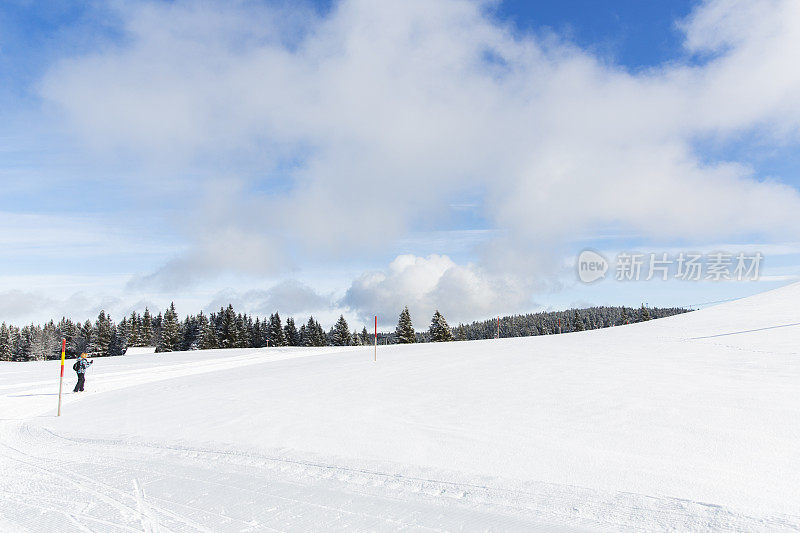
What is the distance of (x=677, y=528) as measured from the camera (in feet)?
14.0

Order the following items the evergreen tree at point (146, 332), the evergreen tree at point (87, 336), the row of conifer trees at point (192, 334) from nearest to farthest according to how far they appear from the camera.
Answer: the row of conifer trees at point (192, 334) < the evergreen tree at point (146, 332) < the evergreen tree at point (87, 336)

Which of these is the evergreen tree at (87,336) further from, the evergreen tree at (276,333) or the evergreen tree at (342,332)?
the evergreen tree at (342,332)

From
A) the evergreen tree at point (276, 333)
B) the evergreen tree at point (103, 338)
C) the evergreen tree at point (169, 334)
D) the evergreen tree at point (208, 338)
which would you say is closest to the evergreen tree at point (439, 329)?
the evergreen tree at point (276, 333)

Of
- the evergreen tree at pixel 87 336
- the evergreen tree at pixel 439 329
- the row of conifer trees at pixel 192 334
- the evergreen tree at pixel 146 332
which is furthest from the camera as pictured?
the evergreen tree at pixel 87 336

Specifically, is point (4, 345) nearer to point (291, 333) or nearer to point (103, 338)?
point (103, 338)

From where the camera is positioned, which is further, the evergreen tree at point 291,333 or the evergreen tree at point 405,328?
the evergreen tree at point 291,333

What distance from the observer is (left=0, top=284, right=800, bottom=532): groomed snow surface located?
4773 mm

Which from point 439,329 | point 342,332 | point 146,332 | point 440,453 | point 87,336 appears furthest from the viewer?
point 87,336

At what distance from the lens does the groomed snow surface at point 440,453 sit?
4.77 m

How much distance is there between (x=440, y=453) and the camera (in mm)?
6781

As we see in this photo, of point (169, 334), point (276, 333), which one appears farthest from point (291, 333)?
point (169, 334)

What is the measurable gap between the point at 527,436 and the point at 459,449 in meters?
1.28

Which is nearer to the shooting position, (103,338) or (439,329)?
(439,329)

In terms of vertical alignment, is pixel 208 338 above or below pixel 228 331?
below
